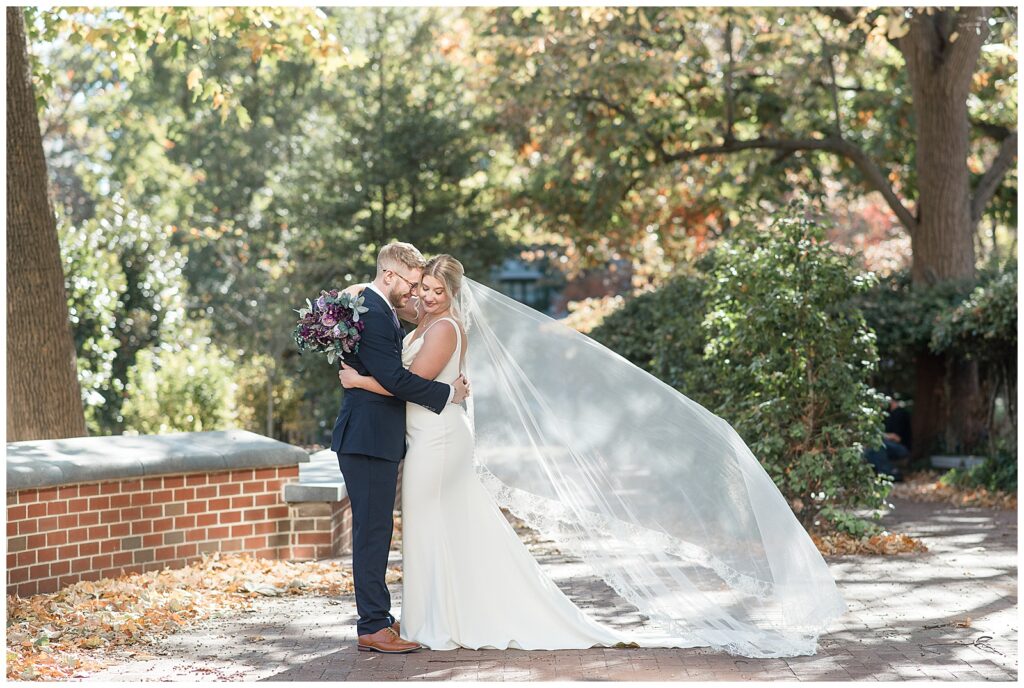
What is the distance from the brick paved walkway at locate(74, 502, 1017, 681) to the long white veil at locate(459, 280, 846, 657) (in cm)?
31

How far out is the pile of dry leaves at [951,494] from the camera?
13.2 meters

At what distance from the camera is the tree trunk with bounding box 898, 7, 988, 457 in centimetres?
1678

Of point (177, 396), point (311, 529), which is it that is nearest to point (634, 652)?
point (311, 529)

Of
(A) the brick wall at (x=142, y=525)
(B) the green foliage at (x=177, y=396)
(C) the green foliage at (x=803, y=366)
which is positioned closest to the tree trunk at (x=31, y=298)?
(A) the brick wall at (x=142, y=525)

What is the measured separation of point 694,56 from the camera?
717 inches

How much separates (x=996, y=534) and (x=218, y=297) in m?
21.5

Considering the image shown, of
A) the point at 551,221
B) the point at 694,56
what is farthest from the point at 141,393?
the point at 694,56

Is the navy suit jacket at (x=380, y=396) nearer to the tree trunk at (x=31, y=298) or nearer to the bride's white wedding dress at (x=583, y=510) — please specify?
the bride's white wedding dress at (x=583, y=510)

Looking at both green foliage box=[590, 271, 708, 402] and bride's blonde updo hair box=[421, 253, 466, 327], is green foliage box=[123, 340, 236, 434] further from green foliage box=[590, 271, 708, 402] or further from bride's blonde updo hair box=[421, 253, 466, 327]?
bride's blonde updo hair box=[421, 253, 466, 327]

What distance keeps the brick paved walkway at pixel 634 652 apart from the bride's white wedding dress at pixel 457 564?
0.19 m

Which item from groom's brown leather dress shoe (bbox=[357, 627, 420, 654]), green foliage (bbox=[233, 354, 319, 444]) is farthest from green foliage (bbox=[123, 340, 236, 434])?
groom's brown leather dress shoe (bbox=[357, 627, 420, 654])

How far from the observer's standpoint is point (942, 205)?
17.2m

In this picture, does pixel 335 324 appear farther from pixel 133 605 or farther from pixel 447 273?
pixel 133 605

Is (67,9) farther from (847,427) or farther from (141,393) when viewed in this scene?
(847,427)
